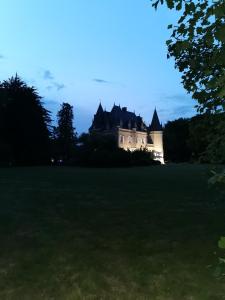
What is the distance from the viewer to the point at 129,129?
12238cm

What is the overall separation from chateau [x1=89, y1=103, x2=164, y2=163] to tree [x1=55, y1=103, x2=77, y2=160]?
13.4m

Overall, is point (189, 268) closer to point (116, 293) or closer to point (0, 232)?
point (116, 293)

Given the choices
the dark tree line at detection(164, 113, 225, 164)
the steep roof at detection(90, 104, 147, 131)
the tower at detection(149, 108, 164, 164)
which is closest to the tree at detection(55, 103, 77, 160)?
the steep roof at detection(90, 104, 147, 131)

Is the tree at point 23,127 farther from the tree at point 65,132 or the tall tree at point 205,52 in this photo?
the tall tree at point 205,52

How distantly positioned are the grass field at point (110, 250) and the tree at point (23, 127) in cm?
4712

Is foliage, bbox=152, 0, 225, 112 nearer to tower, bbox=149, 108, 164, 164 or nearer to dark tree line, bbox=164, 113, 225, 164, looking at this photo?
dark tree line, bbox=164, 113, 225, 164

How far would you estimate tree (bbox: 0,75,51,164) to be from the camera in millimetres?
62719

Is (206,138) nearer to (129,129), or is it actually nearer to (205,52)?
(205,52)

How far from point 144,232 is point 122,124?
111 metres

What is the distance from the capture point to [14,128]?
63250mm

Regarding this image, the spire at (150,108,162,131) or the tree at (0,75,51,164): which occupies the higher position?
the spire at (150,108,162,131)

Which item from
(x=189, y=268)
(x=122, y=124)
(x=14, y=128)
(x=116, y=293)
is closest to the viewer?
(x=116, y=293)

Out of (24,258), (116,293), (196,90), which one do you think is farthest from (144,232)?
(196,90)

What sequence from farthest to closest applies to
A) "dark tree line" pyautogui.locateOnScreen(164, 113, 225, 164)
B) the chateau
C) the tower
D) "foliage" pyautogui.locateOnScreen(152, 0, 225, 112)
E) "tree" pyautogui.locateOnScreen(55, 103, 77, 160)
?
the tower
the chateau
"tree" pyautogui.locateOnScreen(55, 103, 77, 160)
"dark tree line" pyautogui.locateOnScreen(164, 113, 225, 164)
"foliage" pyautogui.locateOnScreen(152, 0, 225, 112)
